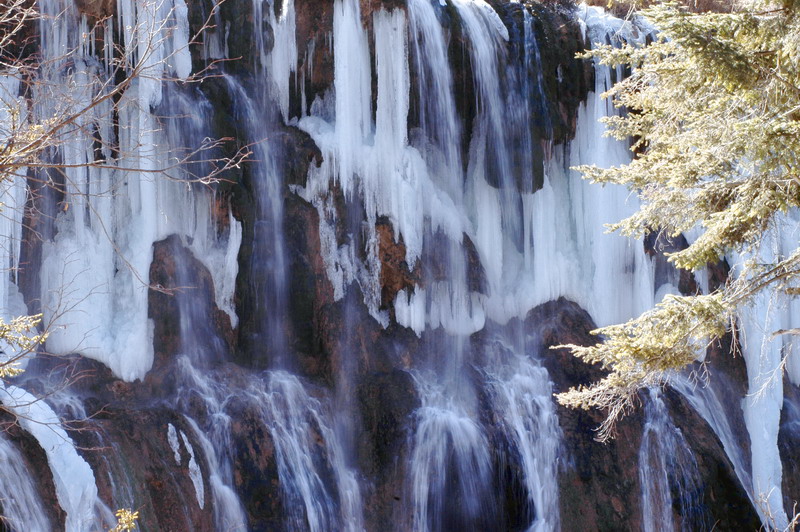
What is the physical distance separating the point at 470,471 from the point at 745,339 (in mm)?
5501

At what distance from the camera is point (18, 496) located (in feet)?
28.4

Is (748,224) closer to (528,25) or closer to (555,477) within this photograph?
(555,477)

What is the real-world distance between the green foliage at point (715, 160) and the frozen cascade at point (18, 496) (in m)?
5.10

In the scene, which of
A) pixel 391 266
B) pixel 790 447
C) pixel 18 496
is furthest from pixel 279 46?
pixel 790 447

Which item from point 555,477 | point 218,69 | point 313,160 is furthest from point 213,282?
point 555,477

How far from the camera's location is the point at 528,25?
1473 centimetres

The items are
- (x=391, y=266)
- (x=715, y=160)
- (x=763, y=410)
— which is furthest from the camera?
(x=763, y=410)

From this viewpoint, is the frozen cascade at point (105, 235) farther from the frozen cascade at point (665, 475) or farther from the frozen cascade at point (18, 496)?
the frozen cascade at point (665, 475)

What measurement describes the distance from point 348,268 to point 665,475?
5.24m

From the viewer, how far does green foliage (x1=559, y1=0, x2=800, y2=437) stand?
6008mm

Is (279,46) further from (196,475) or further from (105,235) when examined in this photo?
(196,475)

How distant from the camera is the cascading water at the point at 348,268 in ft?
37.0

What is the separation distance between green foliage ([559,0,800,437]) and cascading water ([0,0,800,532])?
524 cm

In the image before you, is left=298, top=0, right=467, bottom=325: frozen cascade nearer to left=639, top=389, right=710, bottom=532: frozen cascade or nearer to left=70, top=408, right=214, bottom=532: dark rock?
left=70, top=408, right=214, bottom=532: dark rock
